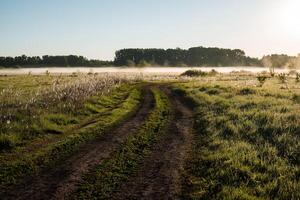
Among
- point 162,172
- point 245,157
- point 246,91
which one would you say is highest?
point 246,91

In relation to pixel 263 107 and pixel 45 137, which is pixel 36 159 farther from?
pixel 263 107

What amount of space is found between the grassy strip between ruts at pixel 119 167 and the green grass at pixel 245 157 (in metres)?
1.76

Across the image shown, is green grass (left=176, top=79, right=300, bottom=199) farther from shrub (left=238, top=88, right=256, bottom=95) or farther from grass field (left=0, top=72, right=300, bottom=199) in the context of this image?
shrub (left=238, top=88, right=256, bottom=95)

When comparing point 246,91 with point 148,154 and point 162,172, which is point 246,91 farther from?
point 162,172

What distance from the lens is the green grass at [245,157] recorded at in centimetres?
1025

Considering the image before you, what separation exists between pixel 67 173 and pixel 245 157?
566 centimetres

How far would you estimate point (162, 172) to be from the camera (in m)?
11.9

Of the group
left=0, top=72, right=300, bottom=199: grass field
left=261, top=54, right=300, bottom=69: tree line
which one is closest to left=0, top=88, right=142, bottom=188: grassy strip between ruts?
left=0, top=72, right=300, bottom=199: grass field

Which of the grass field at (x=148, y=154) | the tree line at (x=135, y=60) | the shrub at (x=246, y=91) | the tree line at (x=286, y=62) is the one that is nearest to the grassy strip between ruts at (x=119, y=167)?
the grass field at (x=148, y=154)

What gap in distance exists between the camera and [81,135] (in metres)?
17.2

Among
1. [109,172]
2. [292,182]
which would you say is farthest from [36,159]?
[292,182]

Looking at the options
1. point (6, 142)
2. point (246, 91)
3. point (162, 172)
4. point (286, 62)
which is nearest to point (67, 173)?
point (162, 172)

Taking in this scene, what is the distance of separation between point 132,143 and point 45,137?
4067 mm

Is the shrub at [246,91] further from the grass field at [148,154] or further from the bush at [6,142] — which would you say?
the bush at [6,142]
